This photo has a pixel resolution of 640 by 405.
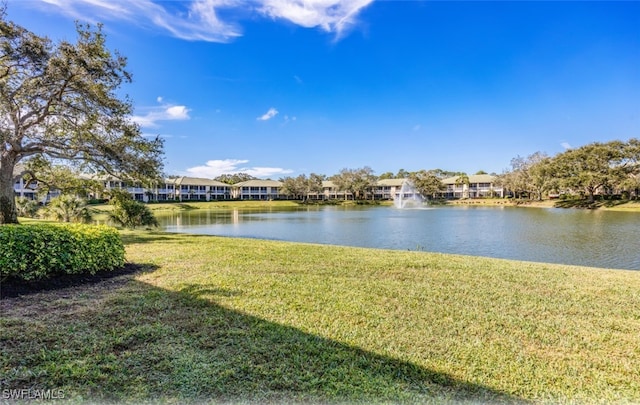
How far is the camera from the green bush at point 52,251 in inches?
212

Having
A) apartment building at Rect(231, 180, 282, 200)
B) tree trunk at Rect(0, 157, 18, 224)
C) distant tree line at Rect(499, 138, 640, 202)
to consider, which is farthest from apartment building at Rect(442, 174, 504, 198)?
tree trunk at Rect(0, 157, 18, 224)

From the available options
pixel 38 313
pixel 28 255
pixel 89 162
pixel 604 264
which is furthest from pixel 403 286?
pixel 89 162

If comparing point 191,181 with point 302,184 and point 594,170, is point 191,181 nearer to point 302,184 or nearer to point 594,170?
point 302,184

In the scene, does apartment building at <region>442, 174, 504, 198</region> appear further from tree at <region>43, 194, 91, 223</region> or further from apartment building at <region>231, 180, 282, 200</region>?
tree at <region>43, 194, 91, 223</region>

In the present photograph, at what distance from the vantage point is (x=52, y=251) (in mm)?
5746

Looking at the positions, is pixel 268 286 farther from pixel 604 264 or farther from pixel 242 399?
pixel 604 264

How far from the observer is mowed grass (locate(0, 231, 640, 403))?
10.0ft

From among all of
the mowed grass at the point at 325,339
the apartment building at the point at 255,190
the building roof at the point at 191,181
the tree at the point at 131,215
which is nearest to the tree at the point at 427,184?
the apartment building at the point at 255,190

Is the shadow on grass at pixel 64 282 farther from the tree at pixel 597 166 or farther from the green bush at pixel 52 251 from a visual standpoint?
the tree at pixel 597 166

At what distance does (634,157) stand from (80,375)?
62.6 metres

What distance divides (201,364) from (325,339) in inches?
53.1

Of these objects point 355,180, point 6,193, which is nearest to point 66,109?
point 6,193

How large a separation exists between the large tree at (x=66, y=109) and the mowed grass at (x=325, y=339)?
818cm

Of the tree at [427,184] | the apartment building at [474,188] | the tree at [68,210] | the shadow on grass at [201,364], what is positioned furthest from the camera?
the apartment building at [474,188]
